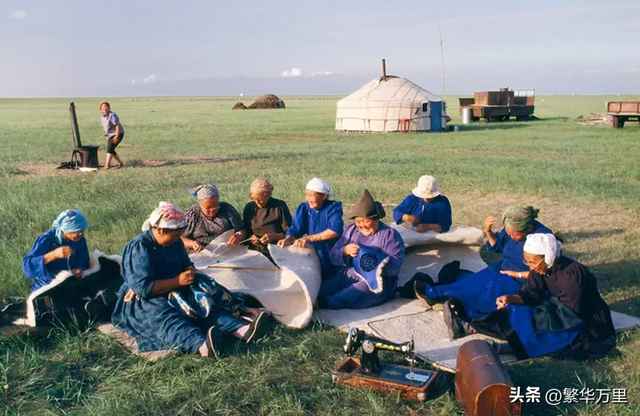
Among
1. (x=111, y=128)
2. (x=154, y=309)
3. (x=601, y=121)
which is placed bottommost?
(x=601, y=121)

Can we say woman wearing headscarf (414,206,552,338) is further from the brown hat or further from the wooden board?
the wooden board

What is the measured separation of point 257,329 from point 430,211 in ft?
7.94

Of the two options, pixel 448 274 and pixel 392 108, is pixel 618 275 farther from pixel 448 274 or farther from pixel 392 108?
pixel 392 108

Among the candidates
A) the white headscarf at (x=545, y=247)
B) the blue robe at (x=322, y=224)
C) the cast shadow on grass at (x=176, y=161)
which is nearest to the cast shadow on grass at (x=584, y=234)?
the blue robe at (x=322, y=224)

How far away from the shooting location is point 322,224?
205 inches

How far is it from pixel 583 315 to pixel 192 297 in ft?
8.18

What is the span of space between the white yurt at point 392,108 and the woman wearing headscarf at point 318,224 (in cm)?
1789

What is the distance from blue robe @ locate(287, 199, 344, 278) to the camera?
16.7 feet

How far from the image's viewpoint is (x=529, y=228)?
4.58 meters

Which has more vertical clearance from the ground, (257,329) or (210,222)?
(210,222)

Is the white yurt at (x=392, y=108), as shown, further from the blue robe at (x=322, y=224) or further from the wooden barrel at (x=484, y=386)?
the wooden barrel at (x=484, y=386)

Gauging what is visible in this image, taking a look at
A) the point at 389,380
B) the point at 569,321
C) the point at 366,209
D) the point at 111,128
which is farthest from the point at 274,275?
the point at 111,128

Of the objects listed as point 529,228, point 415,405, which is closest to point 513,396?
point 415,405

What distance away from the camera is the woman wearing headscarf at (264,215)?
5.42 meters
